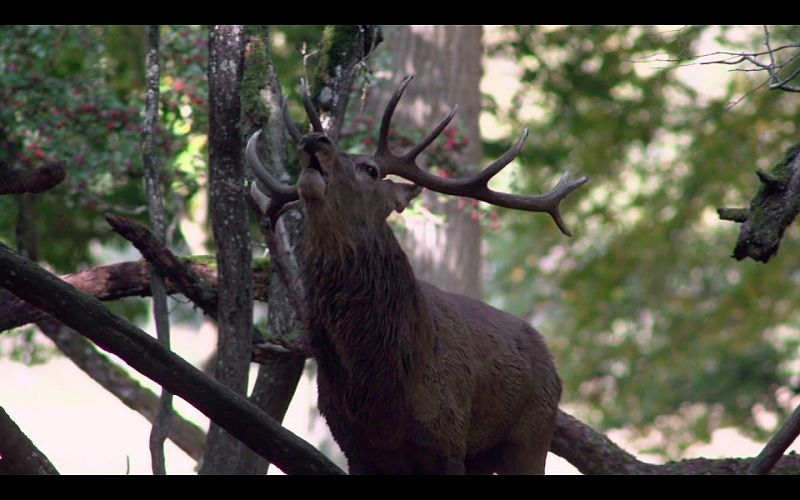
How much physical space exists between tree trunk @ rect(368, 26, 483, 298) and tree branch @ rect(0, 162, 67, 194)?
663 cm

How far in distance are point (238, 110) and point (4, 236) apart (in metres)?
5.00

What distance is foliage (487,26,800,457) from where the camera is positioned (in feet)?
50.0

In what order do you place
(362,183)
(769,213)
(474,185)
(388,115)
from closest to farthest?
(769,213)
(362,183)
(388,115)
(474,185)

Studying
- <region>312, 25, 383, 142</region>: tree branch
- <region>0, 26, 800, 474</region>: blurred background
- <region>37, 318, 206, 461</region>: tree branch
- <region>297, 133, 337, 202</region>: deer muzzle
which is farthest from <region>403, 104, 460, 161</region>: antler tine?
<region>37, 318, 206, 461</region>: tree branch

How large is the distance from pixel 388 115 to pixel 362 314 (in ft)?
3.33

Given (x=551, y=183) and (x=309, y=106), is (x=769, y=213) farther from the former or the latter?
(x=551, y=183)

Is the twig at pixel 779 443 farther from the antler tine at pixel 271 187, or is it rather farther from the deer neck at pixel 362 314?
the antler tine at pixel 271 187

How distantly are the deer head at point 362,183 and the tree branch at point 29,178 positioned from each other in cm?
113

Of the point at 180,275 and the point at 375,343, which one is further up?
the point at 180,275

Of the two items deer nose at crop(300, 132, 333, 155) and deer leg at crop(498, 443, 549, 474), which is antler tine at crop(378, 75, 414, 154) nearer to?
deer nose at crop(300, 132, 333, 155)

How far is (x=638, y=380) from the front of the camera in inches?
741

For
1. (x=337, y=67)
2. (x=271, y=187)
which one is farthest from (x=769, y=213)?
(x=337, y=67)

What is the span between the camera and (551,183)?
62.2 ft
